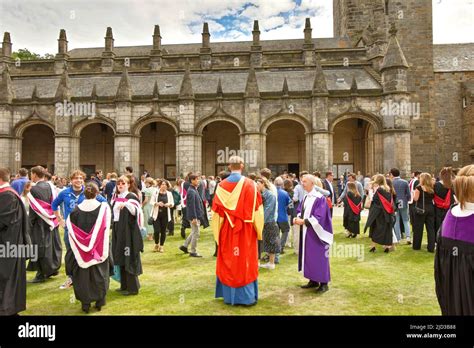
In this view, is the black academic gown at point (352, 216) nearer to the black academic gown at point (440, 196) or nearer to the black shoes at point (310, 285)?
the black academic gown at point (440, 196)

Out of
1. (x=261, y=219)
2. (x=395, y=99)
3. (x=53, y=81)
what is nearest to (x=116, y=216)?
(x=261, y=219)

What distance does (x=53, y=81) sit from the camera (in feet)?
88.1

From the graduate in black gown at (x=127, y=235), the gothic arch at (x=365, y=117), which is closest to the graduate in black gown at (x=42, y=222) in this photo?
the graduate in black gown at (x=127, y=235)

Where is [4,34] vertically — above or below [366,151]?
above

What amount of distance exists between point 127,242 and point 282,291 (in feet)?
9.02

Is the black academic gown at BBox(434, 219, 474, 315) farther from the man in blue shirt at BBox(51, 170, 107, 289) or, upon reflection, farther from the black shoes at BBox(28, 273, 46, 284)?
the black shoes at BBox(28, 273, 46, 284)

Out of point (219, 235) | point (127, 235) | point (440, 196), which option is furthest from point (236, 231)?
point (440, 196)

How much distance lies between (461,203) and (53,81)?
2923 cm

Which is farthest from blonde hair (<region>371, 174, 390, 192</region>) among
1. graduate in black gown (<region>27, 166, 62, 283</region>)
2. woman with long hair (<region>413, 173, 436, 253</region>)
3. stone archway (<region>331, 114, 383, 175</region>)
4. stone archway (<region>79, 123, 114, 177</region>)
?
stone archway (<region>79, 123, 114, 177</region>)

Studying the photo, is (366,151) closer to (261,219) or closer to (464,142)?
(464,142)

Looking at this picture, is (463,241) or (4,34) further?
(4,34)

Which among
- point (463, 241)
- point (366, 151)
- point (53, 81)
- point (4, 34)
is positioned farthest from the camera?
point (4, 34)

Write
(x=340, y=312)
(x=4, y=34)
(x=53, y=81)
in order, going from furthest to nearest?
(x=4, y=34) → (x=53, y=81) → (x=340, y=312)

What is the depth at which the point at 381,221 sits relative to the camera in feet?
29.8
